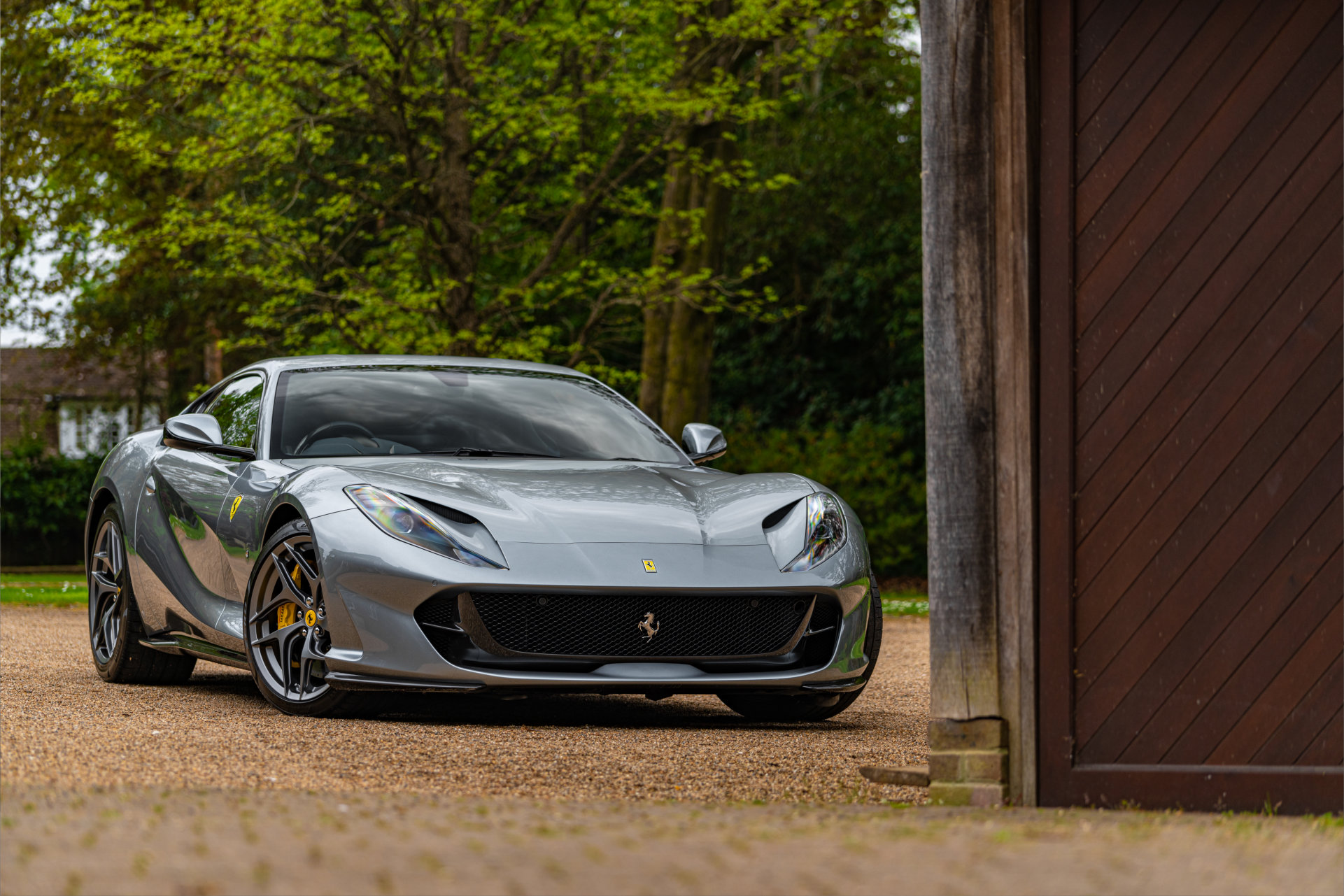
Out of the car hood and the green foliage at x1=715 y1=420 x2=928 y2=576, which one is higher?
the car hood

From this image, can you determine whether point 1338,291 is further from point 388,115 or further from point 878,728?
point 388,115

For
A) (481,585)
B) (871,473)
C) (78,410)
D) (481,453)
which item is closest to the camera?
(481,585)

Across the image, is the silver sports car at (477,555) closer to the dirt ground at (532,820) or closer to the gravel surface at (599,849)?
the dirt ground at (532,820)

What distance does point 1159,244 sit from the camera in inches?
187

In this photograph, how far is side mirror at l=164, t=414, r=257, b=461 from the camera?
7113 mm

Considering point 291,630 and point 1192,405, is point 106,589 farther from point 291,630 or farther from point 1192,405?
point 1192,405

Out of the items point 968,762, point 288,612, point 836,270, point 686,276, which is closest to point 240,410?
point 288,612

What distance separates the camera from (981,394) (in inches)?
191

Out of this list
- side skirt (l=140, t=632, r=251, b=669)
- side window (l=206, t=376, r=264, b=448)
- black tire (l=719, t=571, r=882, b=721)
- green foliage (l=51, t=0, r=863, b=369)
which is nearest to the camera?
black tire (l=719, t=571, r=882, b=721)

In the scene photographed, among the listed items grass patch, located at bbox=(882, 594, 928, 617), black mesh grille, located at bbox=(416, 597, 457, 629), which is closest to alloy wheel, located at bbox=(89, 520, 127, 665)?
black mesh grille, located at bbox=(416, 597, 457, 629)

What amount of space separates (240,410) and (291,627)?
5.74ft

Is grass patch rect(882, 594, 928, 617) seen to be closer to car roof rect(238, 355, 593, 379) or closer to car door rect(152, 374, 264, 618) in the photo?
car roof rect(238, 355, 593, 379)

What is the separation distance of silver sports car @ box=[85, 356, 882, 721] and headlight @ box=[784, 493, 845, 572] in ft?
0.04

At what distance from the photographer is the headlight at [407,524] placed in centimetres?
603
